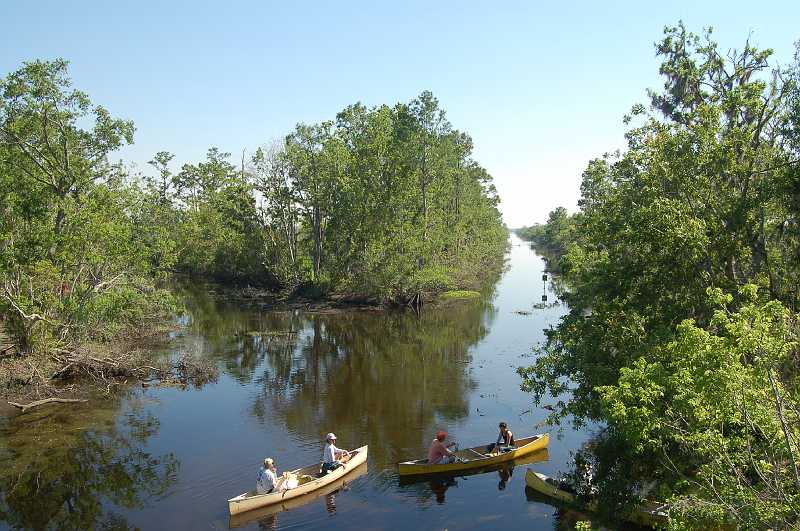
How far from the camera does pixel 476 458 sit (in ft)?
62.7

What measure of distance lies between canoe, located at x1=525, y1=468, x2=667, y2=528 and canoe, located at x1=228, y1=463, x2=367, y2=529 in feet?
17.6

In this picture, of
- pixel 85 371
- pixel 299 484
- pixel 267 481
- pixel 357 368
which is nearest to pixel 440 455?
pixel 299 484

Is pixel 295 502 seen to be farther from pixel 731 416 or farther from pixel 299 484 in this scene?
pixel 731 416

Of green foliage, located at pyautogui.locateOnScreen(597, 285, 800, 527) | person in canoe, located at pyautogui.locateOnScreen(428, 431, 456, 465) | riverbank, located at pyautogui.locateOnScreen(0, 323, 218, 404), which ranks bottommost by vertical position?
person in canoe, located at pyautogui.locateOnScreen(428, 431, 456, 465)

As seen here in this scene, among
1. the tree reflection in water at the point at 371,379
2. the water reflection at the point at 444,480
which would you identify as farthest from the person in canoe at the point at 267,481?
the tree reflection in water at the point at 371,379

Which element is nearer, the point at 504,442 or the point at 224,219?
the point at 504,442

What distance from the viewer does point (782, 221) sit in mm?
16859

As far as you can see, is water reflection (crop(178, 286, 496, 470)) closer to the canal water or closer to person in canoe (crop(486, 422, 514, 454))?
the canal water

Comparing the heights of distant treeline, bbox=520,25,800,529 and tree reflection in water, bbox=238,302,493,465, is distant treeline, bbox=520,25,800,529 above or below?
above

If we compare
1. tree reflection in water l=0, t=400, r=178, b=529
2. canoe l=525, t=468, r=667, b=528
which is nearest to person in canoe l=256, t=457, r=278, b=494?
tree reflection in water l=0, t=400, r=178, b=529

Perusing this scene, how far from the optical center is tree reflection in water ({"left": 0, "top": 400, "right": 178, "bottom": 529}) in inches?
625

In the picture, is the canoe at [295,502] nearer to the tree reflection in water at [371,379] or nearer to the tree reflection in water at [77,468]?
the tree reflection in water at [371,379]

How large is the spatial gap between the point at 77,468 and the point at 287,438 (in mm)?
6829

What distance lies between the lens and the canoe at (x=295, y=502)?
51.5 ft
